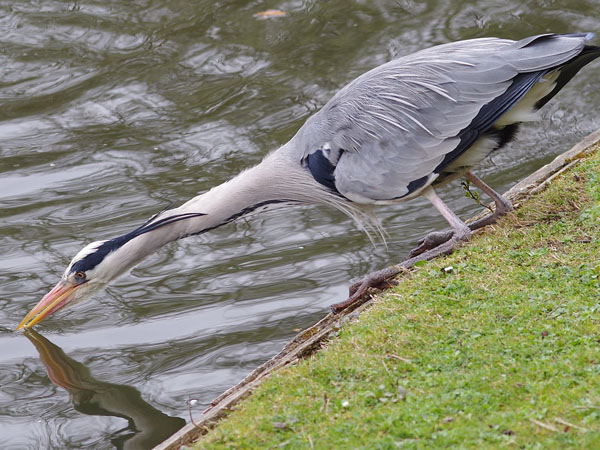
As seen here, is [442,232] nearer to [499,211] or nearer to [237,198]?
[499,211]

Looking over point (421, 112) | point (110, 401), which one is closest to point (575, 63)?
point (421, 112)

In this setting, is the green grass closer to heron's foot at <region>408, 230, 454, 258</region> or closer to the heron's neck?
heron's foot at <region>408, 230, 454, 258</region>

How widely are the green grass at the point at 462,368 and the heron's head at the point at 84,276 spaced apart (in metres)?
1.98

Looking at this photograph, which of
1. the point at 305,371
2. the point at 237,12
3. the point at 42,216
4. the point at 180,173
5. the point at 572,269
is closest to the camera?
the point at 305,371

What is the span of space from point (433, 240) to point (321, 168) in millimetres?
888

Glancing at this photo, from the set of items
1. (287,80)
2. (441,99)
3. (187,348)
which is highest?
(441,99)

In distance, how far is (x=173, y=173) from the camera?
27.9 ft

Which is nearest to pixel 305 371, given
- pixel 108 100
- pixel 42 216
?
pixel 42 216

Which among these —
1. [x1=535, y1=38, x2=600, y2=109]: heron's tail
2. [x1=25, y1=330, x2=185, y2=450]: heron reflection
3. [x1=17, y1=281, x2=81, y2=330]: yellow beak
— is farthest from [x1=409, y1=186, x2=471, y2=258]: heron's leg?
[x1=17, y1=281, x2=81, y2=330]: yellow beak

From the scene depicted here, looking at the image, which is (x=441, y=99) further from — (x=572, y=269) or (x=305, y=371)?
(x=305, y=371)

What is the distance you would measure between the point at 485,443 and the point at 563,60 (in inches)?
113

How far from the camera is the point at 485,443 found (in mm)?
3240

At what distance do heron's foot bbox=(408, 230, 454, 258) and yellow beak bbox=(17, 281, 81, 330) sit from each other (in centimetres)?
237

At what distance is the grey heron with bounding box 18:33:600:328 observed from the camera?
534cm
